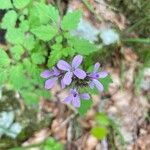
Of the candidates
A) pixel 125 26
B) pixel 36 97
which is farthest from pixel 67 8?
pixel 36 97

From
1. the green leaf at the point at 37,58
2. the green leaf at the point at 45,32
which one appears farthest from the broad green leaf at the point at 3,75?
the green leaf at the point at 45,32

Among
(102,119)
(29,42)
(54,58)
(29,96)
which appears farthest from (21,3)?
(102,119)

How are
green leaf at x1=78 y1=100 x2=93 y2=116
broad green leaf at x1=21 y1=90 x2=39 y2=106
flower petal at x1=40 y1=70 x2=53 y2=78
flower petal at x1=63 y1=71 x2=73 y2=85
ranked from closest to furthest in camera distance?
flower petal at x1=63 y1=71 x2=73 y2=85, flower petal at x1=40 y1=70 x2=53 y2=78, green leaf at x1=78 y1=100 x2=93 y2=116, broad green leaf at x1=21 y1=90 x2=39 y2=106

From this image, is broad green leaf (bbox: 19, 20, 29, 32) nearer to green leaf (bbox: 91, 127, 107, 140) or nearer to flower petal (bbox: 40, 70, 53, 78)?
flower petal (bbox: 40, 70, 53, 78)

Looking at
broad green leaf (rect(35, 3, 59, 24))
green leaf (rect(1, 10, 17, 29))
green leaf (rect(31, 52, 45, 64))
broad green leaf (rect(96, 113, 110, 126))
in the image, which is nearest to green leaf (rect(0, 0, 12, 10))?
green leaf (rect(1, 10, 17, 29))

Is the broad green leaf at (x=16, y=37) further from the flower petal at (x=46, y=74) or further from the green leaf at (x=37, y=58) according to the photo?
the flower petal at (x=46, y=74)

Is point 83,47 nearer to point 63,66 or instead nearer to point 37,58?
point 63,66
